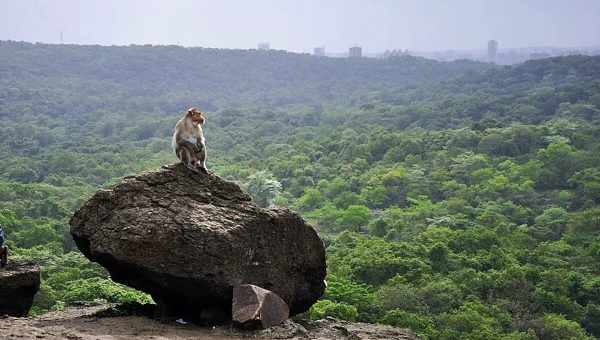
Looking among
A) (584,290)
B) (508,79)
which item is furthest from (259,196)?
(508,79)

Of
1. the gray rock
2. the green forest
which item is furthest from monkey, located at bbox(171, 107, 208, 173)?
the green forest

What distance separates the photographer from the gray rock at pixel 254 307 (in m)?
14.0

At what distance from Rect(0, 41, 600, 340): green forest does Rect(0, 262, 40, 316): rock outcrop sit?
2778 millimetres

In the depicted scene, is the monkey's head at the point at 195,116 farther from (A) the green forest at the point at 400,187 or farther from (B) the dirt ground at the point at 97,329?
(A) the green forest at the point at 400,187

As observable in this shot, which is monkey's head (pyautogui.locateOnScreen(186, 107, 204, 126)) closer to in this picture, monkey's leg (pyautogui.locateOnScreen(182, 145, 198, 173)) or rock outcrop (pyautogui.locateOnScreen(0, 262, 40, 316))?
monkey's leg (pyautogui.locateOnScreen(182, 145, 198, 173))

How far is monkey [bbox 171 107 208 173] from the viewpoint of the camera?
1516cm

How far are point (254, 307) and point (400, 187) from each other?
75.6 m

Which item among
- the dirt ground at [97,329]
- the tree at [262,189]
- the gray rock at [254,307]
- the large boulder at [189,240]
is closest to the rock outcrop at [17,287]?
the dirt ground at [97,329]

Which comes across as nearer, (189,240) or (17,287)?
(189,240)

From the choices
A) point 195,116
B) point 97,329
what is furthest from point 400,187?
point 97,329

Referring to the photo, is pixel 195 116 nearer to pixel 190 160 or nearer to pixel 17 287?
pixel 190 160

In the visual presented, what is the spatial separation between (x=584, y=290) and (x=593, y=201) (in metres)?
31.8

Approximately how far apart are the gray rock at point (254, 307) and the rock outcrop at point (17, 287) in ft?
14.3

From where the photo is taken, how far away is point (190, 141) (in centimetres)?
1521
